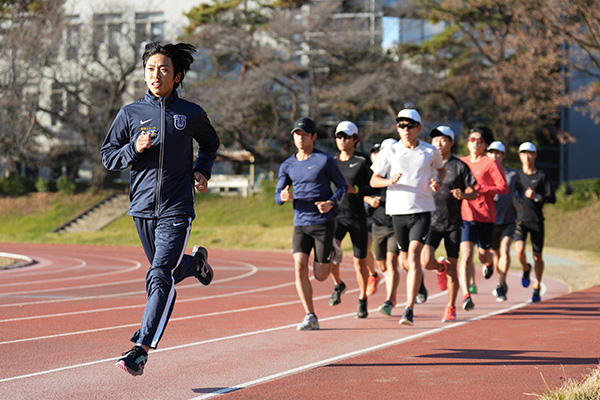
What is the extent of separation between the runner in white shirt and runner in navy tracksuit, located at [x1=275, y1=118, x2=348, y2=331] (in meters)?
0.56

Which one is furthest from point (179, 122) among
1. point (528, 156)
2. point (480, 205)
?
point (528, 156)

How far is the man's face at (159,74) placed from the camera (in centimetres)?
582

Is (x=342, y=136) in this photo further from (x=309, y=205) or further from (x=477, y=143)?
(x=477, y=143)

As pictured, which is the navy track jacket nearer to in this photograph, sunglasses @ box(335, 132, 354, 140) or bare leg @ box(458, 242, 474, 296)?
sunglasses @ box(335, 132, 354, 140)

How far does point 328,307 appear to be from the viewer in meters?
11.3

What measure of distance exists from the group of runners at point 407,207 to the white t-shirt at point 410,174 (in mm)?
10

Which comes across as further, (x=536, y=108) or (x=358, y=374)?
(x=536, y=108)

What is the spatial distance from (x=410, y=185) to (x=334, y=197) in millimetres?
853

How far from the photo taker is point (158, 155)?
18.8 feet

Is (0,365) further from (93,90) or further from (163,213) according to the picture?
(93,90)

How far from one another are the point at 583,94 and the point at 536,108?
5.18 metres

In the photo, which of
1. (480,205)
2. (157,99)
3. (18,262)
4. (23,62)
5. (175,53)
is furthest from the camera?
(23,62)

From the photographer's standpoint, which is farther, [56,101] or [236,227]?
[56,101]

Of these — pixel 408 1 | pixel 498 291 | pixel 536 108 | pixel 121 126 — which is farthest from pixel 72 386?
pixel 408 1
